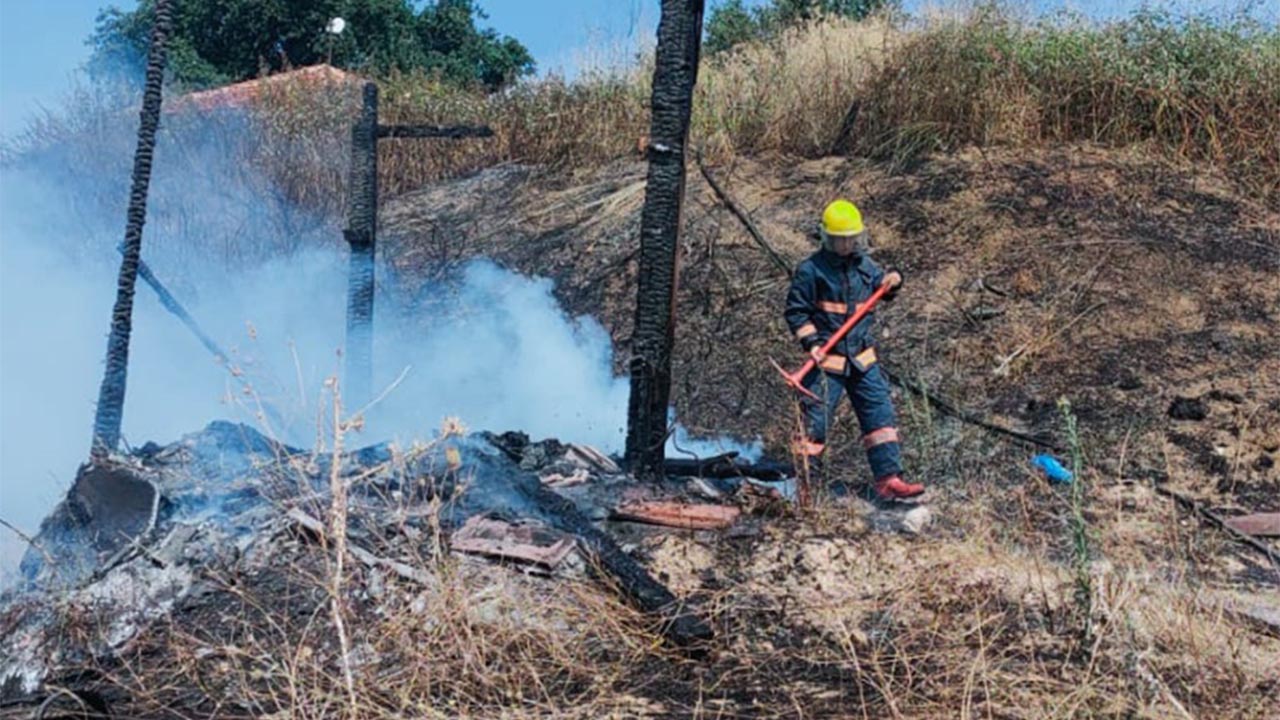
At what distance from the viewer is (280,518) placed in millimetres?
5758

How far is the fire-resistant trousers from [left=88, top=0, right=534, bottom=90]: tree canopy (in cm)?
1899

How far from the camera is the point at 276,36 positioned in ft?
89.5

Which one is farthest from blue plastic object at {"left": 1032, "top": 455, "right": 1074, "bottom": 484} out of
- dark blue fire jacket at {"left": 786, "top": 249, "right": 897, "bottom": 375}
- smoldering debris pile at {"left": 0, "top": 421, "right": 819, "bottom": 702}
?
smoldering debris pile at {"left": 0, "top": 421, "right": 819, "bottom": 702}

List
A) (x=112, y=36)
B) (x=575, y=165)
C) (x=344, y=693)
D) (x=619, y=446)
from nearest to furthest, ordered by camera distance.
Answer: (x=344, y=693)
(x=619, y=446)
(x=575, y=165)
(x=112, y=36)

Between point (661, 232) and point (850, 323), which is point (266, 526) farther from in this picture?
point (850, 323)

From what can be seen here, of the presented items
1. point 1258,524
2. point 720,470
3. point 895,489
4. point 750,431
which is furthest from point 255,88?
point 1258,524

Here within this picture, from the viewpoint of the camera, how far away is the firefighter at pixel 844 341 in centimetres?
689

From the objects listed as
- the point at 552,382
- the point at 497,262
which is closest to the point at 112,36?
the point at 497,262

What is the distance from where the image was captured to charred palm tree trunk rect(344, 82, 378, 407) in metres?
8.05

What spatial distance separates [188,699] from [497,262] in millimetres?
8938

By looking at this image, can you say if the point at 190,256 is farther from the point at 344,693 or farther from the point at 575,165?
the point at 344,693

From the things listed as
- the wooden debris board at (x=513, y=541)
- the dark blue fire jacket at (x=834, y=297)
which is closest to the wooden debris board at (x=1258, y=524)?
the dark blue fire jacket at (x=834, y=297)

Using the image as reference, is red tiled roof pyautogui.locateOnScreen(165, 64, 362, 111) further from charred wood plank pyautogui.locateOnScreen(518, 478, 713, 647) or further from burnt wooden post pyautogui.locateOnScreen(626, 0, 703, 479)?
charred wood plank pyautogui.locateOnScreen(518, 478, 713, 647)

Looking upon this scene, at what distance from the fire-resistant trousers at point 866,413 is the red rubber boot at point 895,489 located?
1.4 inches
